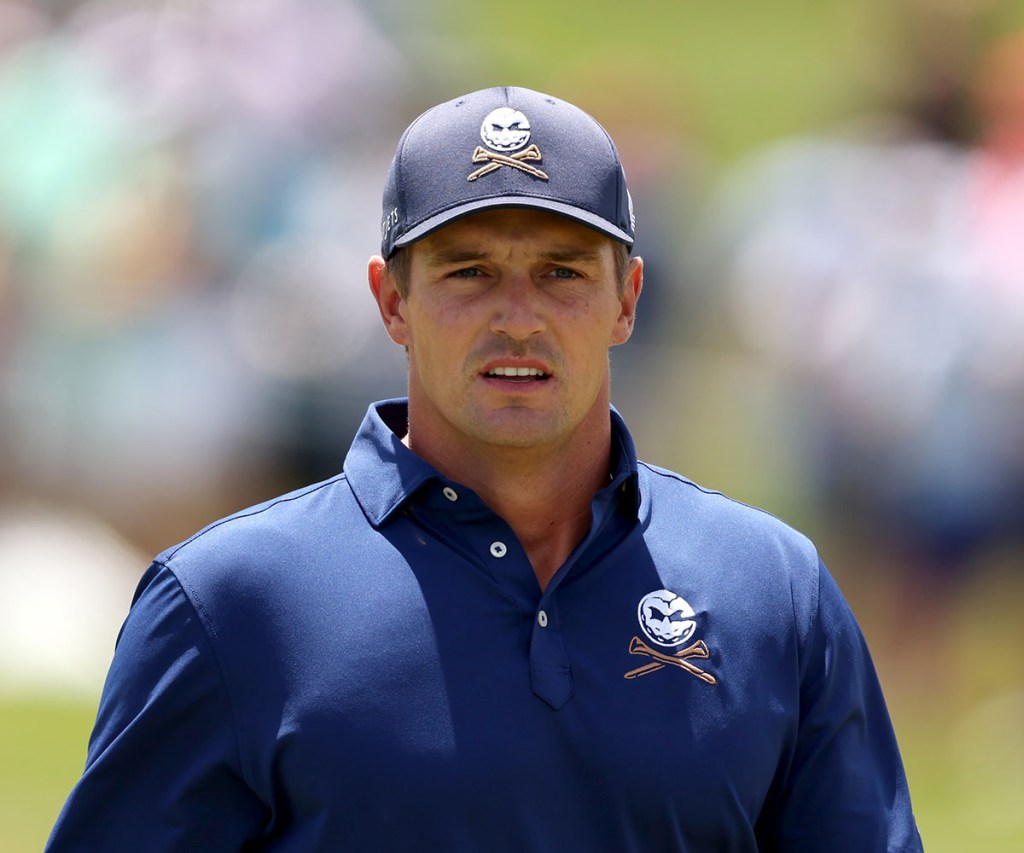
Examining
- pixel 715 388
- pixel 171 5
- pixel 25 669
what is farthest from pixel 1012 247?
pixel 171 5

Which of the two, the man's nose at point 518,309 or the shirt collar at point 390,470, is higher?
the man's nose at point 518,309

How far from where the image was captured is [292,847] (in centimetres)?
259

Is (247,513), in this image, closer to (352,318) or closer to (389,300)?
(389,300)

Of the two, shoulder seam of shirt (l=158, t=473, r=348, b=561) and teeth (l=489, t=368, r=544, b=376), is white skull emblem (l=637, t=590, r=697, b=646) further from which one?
shoulder seam of shirt (l=158, t=473, r=348, b=561)

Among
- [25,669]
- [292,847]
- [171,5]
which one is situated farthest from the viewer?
[171,5]

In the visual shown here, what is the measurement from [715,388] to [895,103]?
1.69 metres

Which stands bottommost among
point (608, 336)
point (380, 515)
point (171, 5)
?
point (380, 515)

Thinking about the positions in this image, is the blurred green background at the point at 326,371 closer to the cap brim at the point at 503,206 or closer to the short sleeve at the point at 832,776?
the short sleeve at the point at 832,776

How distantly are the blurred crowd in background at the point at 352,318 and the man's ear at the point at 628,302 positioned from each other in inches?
191

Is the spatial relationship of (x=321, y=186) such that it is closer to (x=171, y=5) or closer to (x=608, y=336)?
(x=171, y=5)

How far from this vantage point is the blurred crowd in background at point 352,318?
7.86 m

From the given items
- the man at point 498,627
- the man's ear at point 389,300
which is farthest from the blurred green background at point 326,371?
the man's ear at point 389,300

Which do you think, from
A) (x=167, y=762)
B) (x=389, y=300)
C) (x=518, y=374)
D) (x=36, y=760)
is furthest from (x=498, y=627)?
(x=36, y=760)

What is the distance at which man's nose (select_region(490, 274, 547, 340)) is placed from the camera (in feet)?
9.08
